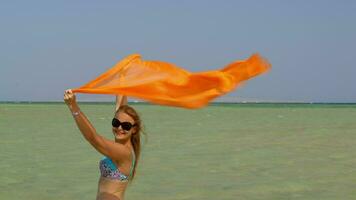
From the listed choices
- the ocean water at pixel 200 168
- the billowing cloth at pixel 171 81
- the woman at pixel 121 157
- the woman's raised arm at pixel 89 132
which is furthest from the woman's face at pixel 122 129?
the ocean water at pixel 200 168

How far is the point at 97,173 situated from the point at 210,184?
212 centimetres

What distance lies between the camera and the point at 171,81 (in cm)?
A: 503

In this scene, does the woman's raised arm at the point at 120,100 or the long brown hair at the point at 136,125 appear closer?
the long brown hair at the point at 136,125

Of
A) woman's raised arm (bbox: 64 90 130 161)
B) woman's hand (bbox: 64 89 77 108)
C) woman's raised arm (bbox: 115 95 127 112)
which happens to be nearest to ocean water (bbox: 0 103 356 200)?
woman's raised arm (bbox: 115 95 127 112)

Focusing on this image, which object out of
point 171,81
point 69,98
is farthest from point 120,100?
point 69,98

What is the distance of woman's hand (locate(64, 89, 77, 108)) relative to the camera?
4.30 m

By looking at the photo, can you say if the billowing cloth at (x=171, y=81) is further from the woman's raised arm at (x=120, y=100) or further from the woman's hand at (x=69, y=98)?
the woman's hand at (x=69, y=98)

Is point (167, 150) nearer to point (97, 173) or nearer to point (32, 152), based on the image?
point (32, 152)

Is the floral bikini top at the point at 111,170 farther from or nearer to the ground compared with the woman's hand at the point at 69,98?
nearer to the ground

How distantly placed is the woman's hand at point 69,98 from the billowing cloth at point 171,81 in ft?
1.10

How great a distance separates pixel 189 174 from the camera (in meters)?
10.6

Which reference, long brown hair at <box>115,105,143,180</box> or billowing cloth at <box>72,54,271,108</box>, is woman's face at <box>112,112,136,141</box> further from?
billowing cloth at <box>72,54,271,108</box>

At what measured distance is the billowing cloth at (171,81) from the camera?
15.7 ft

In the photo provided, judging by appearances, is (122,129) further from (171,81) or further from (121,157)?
(171,81)
